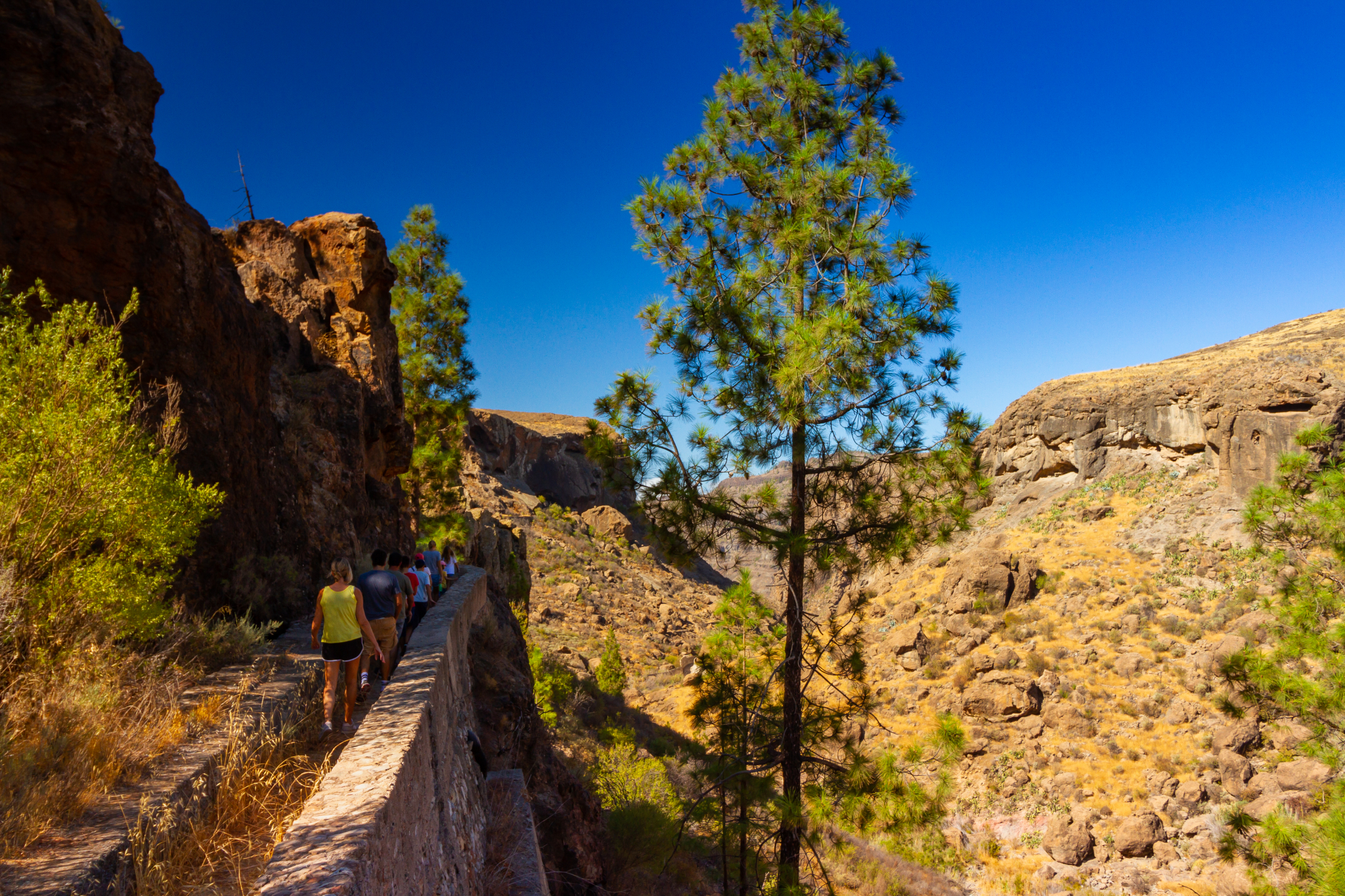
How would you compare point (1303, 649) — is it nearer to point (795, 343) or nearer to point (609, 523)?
point (795, 343)

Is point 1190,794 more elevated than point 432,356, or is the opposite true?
point 432,356

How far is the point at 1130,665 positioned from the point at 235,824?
2900cm

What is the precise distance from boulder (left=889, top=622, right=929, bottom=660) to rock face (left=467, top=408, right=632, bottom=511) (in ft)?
118

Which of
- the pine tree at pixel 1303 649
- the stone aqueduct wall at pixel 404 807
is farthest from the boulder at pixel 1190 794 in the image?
the stone aqueduct wall at pixel 404 807

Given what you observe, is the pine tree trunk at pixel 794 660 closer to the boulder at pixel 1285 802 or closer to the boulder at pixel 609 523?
the boulder at pixel 1285 802

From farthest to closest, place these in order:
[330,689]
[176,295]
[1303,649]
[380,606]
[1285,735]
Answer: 1. [1285,735]
2. [1303,649]
3. [176,295]
4. [380,606]
5. [330,689]

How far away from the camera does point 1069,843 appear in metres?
18.4

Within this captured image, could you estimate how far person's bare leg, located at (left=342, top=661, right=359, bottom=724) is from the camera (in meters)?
5.13

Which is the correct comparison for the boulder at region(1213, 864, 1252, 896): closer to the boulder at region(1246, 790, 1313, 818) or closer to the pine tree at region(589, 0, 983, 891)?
the boulder at region(1246, 790, 1313, 818)

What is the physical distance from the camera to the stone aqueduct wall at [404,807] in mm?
2463

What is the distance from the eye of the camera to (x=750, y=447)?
750 centimetres

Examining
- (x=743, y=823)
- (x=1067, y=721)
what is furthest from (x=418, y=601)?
(x=1067, y=721)

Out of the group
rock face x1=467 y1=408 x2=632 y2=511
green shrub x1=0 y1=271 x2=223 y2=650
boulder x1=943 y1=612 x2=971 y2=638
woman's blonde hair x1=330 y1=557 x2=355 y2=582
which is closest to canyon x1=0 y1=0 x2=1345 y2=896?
boulder x1=943 y1=612 x2=971 y2=638

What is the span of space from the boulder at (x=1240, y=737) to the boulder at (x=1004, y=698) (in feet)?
17.1
